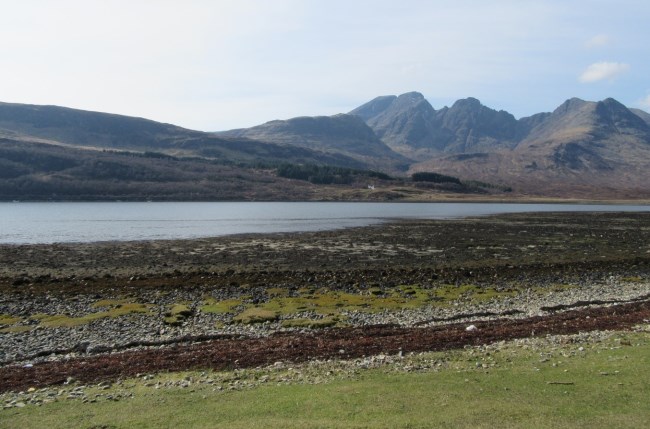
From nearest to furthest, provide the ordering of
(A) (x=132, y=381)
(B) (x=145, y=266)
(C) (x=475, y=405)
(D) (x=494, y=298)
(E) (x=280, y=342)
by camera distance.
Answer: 1. (C) (x=475, y=405)
2. (A) (x=132, y=381)
3. (E) (x=280, y=342)
4. (D) (x=494, y=298)
5. (B) (x=145, y=266)

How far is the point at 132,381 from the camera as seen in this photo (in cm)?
1667

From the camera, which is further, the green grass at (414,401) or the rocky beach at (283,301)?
the rocky beach at (283,301)

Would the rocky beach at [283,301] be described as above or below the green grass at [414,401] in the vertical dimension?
below

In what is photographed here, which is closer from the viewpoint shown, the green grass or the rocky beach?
the green grass

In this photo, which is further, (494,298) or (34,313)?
(494,298)

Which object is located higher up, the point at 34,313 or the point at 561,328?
the point at 561,328

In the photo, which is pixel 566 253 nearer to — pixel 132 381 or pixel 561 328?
pixel 561 328

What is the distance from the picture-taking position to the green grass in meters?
12.2

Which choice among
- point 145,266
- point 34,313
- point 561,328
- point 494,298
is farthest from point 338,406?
point 145,266

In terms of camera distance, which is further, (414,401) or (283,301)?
(283,301)

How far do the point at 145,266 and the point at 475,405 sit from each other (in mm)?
43662

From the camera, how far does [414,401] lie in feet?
44.2

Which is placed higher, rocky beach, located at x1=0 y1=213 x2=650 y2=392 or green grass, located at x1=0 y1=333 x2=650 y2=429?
green grass, located at x1=0 y1=333 x2=650 y2=429

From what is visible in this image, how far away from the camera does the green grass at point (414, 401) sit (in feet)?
39.9
